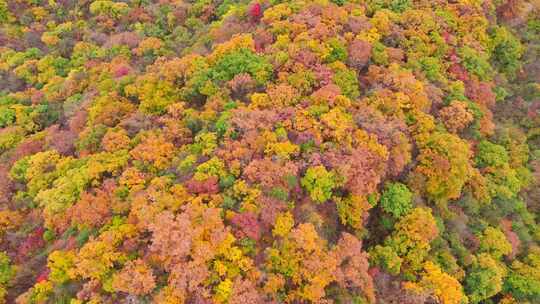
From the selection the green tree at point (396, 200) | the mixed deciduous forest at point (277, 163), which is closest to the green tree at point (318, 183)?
the mixed deciduous forest at point (277, 163)

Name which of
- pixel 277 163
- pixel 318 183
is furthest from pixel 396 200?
pixel 277 163

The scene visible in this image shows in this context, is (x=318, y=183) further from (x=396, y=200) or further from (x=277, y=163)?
(x=396, y=200)

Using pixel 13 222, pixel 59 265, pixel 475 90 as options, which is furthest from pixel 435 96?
pixel 13 222

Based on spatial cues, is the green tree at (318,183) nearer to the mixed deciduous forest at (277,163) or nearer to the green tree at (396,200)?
the mixed deciduous forest at (277,163)

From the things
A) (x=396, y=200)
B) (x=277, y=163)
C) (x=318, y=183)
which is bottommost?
(x=396, y=200)

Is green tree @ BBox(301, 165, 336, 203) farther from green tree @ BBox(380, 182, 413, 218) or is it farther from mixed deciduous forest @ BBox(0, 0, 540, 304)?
green tree @ BBox(380, 182, 413, 218)

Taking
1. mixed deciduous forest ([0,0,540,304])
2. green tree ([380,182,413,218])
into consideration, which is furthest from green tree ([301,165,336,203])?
green tree ([380,182,413,218])

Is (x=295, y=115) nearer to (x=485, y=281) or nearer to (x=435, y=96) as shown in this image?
(x=435, y=96)

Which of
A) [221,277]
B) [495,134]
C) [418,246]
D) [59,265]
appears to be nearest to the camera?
[221,277]

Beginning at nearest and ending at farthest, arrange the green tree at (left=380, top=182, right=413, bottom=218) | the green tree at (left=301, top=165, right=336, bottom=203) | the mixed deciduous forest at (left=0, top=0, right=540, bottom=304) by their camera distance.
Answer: the mixed deciduous forest at (left=0, top=0, right=540, bottom=304), the green tree at (left=301, top=165, right=336, bottom=203), the green tree at (left=380, top=182, right=413, bottom=218)
